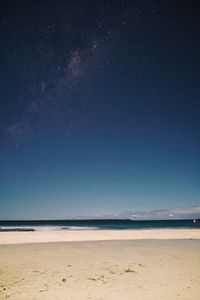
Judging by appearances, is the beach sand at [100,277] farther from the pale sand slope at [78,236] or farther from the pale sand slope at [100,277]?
the pale sand slope at [78,236]

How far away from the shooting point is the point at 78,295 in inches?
293

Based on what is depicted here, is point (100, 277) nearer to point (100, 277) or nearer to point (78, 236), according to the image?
point (100, 277)

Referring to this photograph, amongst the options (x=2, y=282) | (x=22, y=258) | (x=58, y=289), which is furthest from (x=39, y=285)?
(x=22, y=258)

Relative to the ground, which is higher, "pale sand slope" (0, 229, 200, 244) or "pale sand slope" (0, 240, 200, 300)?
"pale sand slope" (0, 240, 200, 300)

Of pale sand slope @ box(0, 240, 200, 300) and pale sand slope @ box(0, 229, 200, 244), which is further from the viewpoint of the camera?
pale sand slope @ box(0, 229, 200, 244)

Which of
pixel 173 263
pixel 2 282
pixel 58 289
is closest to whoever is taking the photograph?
pixel 58 289

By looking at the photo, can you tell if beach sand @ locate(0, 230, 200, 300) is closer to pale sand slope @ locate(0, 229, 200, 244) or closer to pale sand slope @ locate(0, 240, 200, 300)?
pale sand slope @ locate(0, 240, 200, 300)

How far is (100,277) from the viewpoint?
933 centimetres

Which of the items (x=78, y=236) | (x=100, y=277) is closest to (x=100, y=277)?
(x=100, y=277)

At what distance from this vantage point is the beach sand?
7520 mm

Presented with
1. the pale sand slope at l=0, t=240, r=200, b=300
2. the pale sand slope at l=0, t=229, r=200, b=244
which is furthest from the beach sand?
the pale sand slope at l=0, t=229, r=200, b=244

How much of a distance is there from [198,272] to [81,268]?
4.69 m

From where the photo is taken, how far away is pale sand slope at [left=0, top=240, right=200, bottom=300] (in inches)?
296

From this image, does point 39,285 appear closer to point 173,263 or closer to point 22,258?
point 22,258
